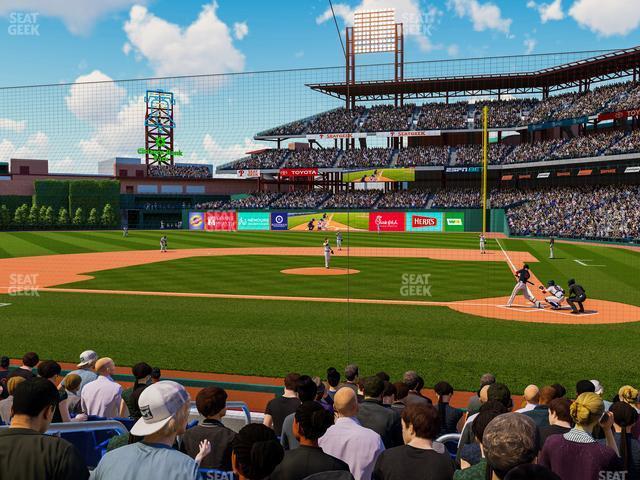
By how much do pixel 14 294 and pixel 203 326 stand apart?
9.88 meters

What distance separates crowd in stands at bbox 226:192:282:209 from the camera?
→ 7344 centimetres

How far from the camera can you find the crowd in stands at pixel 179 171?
82.9 m

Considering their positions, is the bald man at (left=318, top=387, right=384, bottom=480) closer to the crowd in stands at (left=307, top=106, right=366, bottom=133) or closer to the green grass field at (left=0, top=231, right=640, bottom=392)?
the green grass field at (left=0, top=231, right=640, bottom=392)

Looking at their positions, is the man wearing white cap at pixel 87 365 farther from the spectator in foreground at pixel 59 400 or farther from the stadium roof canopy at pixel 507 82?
the stadium roof canopy at pixel 507 82

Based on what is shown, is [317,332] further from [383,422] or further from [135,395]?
[383,422]

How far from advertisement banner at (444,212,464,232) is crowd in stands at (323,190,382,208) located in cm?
949

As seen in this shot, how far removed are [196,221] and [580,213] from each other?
45823 mm

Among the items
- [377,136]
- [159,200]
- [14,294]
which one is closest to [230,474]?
[14,294]

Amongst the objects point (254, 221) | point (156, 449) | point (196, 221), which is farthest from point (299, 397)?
point (196, 221)

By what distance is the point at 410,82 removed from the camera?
73062 millimetres

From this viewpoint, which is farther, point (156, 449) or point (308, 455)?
point (308, 455)

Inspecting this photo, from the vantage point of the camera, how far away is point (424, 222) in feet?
212

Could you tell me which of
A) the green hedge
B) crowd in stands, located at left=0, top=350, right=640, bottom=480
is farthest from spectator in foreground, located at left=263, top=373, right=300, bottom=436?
the green hedge

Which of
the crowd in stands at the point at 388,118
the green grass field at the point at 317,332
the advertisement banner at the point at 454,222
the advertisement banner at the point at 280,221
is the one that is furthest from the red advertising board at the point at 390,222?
the green grass field at the point at 317,332
